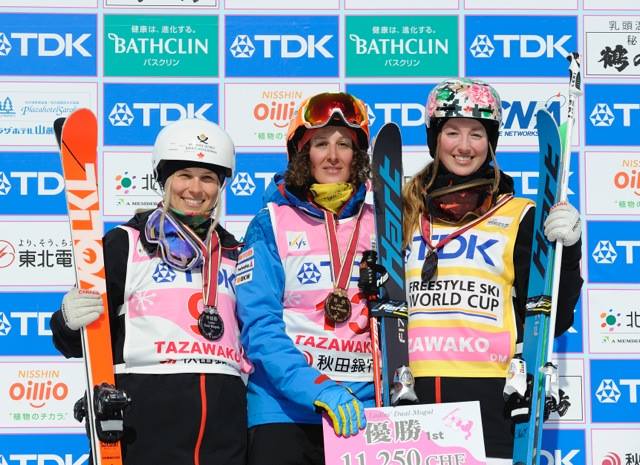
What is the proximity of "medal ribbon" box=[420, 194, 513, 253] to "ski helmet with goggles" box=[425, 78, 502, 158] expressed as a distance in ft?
0.92

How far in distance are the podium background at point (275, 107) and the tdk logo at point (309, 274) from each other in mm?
1548

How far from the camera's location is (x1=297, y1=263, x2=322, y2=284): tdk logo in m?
4.05

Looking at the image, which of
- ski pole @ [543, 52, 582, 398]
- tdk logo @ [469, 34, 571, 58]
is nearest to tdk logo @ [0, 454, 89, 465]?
ski pole @ [543, 52, 582, 398]

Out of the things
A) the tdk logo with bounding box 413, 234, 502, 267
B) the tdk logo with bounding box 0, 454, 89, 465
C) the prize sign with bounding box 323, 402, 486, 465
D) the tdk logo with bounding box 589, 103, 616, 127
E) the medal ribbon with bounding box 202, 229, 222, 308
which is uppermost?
the tdk logo with bounding box 589, 103, 616, 127

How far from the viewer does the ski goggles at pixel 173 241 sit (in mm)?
4125

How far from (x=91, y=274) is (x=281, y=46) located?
209cm

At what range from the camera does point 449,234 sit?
3.97 m

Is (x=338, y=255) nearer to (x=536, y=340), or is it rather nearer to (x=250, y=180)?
(x=536, y=340)

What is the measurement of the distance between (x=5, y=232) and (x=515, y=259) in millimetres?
2864

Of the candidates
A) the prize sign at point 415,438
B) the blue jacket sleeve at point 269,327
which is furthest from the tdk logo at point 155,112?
the prize sign at point 415,438

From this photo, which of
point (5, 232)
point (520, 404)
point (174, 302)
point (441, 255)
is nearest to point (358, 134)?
point (441, 255)

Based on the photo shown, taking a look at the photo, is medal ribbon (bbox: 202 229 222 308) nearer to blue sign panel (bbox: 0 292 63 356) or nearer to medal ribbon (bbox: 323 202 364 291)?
medal ribbon (bbox: 323 202 364 291)

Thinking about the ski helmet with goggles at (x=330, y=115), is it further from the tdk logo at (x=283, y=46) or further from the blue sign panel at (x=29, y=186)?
the blue sign panel at (x=29, y=186)

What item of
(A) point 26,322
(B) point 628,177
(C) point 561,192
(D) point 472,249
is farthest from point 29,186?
(B) point 628,177
